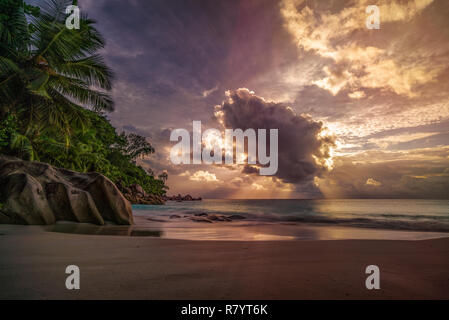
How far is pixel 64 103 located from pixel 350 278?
13.7 metres

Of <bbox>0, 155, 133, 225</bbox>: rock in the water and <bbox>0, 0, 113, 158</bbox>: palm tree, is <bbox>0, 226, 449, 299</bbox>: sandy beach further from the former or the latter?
<bbox>0, 0, 113, 158</bbox>: palm tree

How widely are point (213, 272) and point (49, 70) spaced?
39.2 ft

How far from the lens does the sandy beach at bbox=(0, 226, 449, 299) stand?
2.52 meters

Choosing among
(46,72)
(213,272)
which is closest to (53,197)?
(46,72)

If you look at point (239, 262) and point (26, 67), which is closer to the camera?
point (239, 262)

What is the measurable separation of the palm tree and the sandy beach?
802cm

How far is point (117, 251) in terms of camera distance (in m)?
4.58

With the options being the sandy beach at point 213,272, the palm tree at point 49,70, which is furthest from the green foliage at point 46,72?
the sandy beach at point 213,272

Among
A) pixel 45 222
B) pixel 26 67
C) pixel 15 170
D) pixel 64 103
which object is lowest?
pixel 45 222

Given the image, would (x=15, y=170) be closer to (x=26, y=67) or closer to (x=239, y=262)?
(x=26, y=67)

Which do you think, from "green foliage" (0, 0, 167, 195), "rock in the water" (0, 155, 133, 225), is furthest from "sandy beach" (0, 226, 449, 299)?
"green foliage" (0, 0, 167, 195)

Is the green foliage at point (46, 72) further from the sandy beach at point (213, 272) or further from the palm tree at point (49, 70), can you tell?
the sandy beach at point (213, 272)

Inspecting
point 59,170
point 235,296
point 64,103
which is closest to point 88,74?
point 64,103
